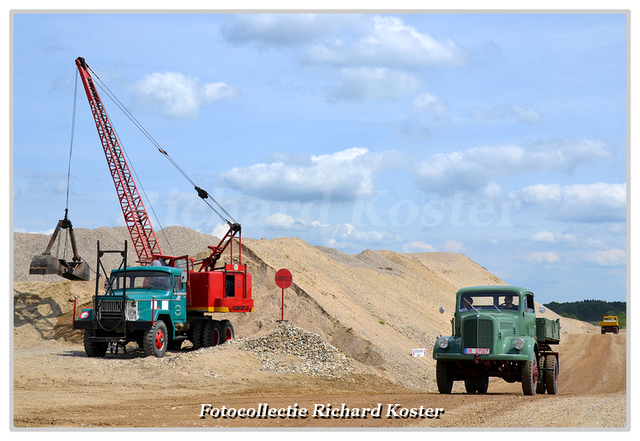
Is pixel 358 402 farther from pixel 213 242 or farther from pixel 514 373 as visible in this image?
pixel 213 242

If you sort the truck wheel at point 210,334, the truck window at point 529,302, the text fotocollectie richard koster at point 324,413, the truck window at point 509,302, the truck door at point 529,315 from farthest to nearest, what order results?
1. the truck wheel at point 210,334
2. the truck window at point 529,302
3. the truck door at point 529,315
4. the truck window at point 509,302
5. the text fotocollectie richard koster at point 324,413

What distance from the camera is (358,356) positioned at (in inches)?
1002

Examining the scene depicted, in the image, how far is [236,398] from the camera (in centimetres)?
1644

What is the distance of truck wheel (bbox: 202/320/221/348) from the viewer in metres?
24.8

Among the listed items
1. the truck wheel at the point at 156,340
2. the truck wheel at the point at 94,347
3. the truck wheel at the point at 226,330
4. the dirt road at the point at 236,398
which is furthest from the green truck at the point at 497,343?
the truck wheel at the point at 94,347

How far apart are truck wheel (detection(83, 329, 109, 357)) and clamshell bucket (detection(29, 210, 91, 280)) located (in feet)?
44.6

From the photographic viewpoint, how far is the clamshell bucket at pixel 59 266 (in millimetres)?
34344

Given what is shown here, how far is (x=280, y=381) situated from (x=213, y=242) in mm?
55156

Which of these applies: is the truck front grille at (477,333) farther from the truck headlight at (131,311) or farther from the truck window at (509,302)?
the truck headlight at (131,311)

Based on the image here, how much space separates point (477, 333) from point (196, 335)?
12509mm

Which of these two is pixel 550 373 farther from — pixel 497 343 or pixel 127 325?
pixel 127 325

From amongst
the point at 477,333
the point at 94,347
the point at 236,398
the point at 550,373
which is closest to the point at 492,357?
the point at 477,333

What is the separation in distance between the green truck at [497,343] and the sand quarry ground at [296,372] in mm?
757

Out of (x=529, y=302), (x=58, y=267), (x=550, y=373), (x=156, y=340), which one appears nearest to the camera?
(x=529, y=302)
